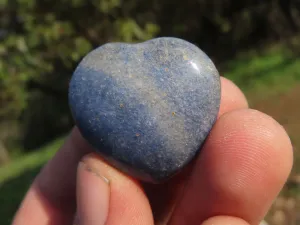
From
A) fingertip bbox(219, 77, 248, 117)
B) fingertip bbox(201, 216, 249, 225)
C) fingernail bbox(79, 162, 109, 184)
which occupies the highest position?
fingertip bbox(219, 77, 248, 117)

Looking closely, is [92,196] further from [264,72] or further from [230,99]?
[264,72]

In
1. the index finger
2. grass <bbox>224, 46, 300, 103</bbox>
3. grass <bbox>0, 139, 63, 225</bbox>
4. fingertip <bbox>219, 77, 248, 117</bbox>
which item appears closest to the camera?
fingertip <bbox>219, 77, 248, 117</bbox>

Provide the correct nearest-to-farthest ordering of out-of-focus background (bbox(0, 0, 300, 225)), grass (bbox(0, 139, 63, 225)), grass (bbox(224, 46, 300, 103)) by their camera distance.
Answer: out-of-focus background (bbox(0, 0, 300, 225)) < grass (bbox(0, 139, 63, 225)) < grass (bbox(224, 46, 300, 103))

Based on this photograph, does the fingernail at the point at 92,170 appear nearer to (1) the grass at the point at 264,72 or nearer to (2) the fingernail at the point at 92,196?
(2) the fingernail at the point at 92,196

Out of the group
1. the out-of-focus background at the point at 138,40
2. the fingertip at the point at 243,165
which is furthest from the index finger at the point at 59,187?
the out-of-focus background at the point at 138,40

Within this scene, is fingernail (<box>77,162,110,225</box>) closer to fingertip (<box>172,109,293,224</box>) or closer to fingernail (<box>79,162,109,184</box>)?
fingernail (<box>79,162,109,184</box>)

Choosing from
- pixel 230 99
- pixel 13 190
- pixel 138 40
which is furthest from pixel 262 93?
pixel 230 99

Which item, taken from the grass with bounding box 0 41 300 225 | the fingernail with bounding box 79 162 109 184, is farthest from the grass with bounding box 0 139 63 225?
the fingernail with bounding box 79 162 109 184

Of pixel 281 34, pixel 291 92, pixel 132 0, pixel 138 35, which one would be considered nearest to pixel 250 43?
pixel 281 34
